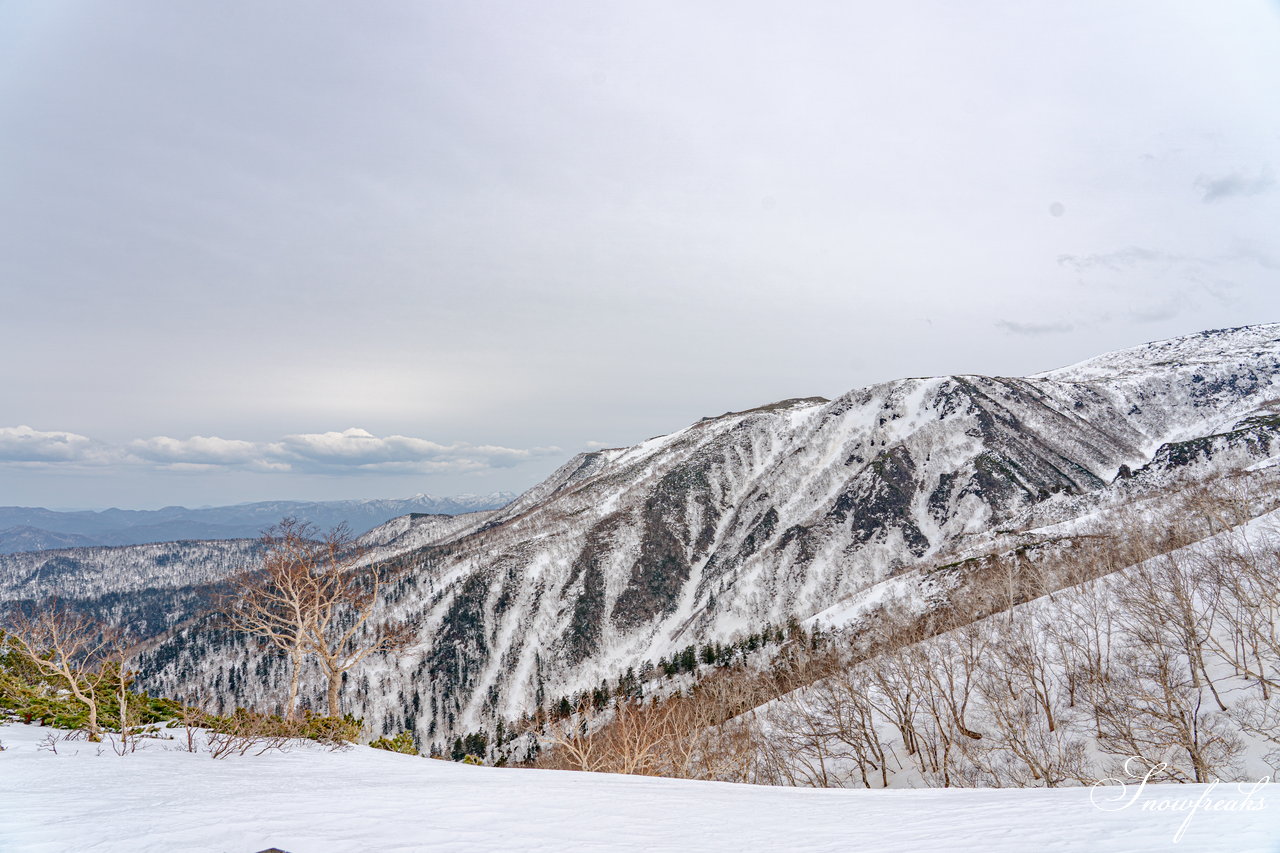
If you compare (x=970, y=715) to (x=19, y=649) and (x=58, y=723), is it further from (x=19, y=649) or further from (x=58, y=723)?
(x=19, y=649)

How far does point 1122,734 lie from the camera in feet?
80.2

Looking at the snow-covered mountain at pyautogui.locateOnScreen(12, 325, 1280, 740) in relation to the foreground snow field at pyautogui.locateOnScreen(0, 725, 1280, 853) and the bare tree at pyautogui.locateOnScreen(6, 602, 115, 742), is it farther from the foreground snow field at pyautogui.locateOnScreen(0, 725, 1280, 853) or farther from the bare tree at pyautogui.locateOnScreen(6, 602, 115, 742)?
the bare tree at pyautogui.locateOnScreen(6, 602, 115, 742)

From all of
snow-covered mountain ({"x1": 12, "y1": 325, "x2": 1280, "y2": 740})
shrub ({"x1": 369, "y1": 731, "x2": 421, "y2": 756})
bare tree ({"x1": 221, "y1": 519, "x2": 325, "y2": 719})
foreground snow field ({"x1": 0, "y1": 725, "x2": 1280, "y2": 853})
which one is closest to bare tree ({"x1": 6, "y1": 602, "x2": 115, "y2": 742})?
foreground snow field ({"x1": 0, "y1": 725, "x2": 1280, "y2": 853})

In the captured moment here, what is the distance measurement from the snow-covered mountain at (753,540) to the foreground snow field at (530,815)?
129551mm

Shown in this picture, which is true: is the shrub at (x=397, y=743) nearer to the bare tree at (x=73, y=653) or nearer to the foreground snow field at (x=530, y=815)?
the bare tree at (x=73, y=653)

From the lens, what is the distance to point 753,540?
168 m

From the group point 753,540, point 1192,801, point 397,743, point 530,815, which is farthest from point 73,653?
point 753,540

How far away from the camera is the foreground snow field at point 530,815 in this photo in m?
6.77

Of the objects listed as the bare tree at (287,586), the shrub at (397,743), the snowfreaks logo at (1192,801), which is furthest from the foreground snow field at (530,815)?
the bare tree at (287,586)

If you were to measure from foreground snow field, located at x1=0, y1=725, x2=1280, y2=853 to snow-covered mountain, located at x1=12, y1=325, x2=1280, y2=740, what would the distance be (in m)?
130

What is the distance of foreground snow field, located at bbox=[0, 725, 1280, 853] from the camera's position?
6.77m

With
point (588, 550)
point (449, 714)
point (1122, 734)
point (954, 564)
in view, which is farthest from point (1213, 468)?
point (449, 714)

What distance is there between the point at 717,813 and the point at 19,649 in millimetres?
31762

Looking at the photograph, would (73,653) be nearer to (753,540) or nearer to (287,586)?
(287,586)
